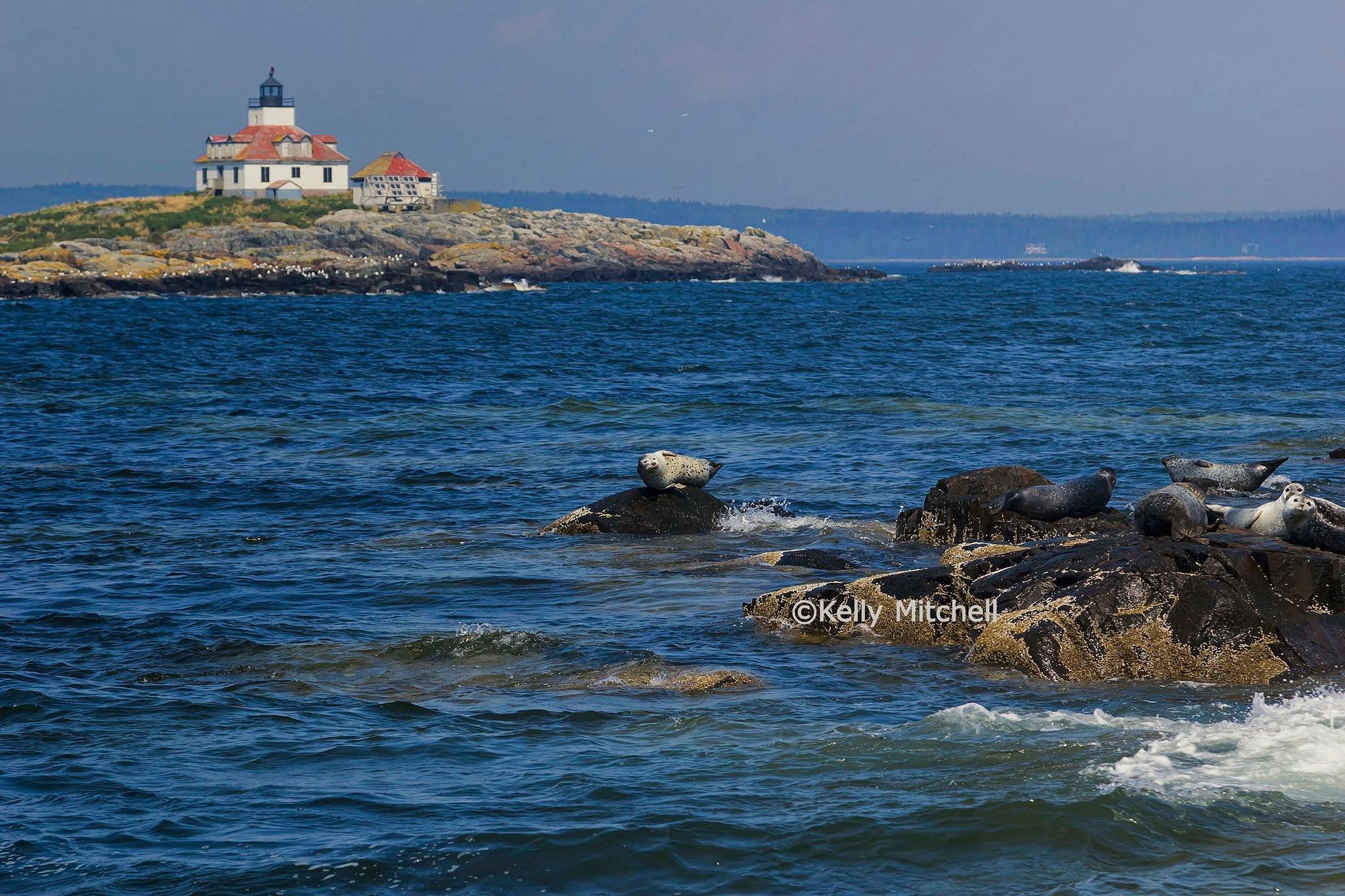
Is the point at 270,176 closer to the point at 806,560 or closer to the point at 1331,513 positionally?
the point at 806,560

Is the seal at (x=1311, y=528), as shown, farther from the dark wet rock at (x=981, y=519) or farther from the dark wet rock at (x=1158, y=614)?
the dark wet rock at (x=981, y=519)

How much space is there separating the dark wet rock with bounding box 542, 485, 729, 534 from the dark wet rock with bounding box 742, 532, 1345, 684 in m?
5.85

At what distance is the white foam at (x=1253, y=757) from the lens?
Result: 9.17 m

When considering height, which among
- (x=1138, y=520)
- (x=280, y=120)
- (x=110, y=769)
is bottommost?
(x=110, y=769)

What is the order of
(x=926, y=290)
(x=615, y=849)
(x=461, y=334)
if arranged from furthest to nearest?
(x=926, y=290) < (x=461, y=334) < (x=615, y=849)

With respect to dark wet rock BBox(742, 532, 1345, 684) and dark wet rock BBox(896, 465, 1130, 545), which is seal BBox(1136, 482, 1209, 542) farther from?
dark wet rock BBox(896, 465, 1130, 545)

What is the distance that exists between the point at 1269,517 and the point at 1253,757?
4.49 meters

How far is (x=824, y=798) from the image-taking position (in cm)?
911

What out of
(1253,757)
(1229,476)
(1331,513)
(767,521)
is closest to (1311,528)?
(1331,513)

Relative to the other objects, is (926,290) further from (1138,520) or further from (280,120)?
(1138,520)

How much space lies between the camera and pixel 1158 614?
1178 centimetres

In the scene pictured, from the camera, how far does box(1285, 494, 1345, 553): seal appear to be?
→ 1307 centimetres

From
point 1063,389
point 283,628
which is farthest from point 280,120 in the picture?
point 283,628

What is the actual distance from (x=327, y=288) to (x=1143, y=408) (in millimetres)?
83692
